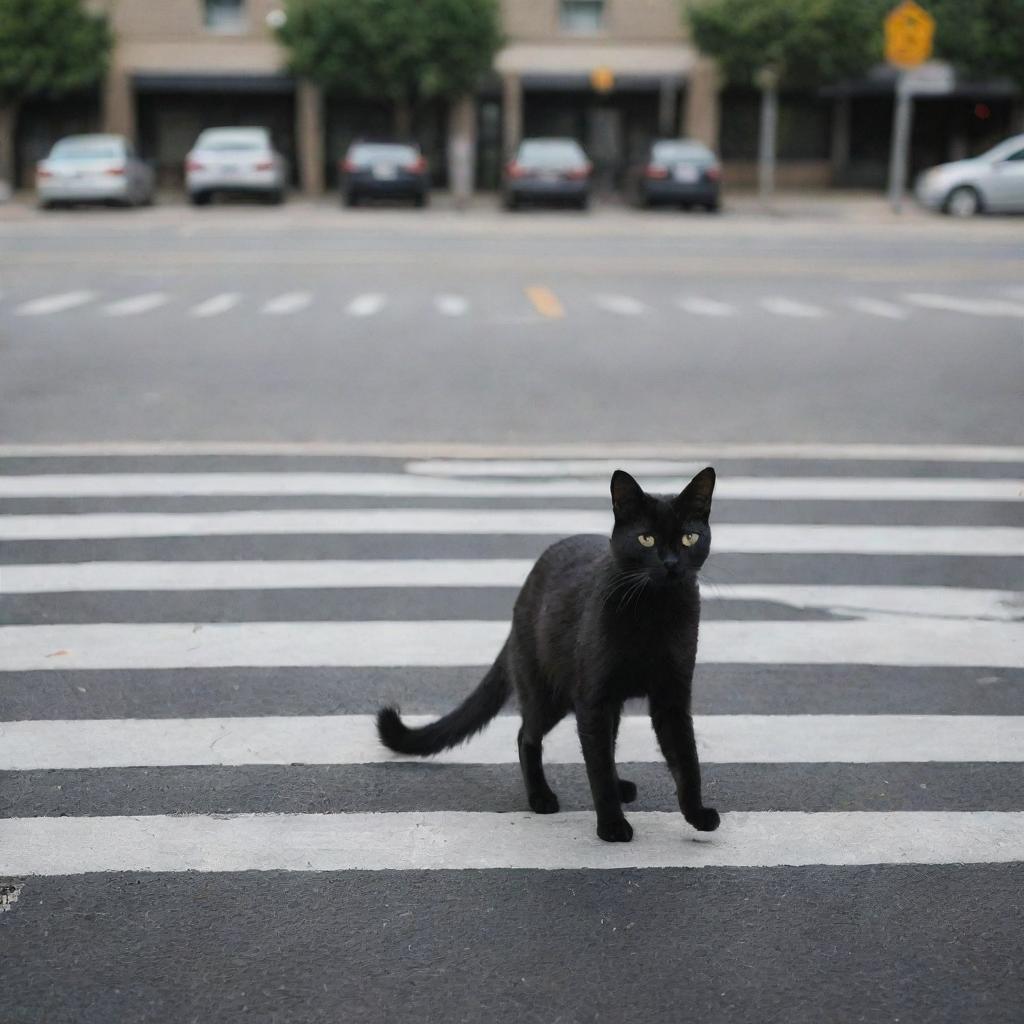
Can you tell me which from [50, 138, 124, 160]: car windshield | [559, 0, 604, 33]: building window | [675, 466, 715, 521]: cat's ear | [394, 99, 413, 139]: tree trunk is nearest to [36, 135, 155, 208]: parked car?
[50, 138, 124, 160]: car windshield

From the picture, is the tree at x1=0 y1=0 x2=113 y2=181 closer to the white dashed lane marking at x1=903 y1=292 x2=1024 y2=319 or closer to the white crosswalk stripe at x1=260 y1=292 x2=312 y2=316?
the white crosswalk stripe at x1=260 y1=292 x2=312 y2=316

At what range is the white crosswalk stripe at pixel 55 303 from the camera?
16.8 m

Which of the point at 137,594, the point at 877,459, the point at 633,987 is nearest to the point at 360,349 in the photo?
the point at 877,459

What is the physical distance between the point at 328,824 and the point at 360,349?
32.9 feet

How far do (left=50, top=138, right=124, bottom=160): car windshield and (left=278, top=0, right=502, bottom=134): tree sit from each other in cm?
908

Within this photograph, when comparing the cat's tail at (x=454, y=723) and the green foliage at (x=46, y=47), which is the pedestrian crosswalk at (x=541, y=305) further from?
the green foliage at (x=46, y=47)

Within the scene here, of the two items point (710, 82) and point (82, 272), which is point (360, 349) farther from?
point (710, 82)

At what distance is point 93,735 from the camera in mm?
4949

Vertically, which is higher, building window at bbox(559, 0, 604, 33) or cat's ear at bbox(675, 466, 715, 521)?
building window at bbox(559, 0, 604, 33)

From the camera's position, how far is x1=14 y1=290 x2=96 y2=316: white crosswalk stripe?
16.8 m

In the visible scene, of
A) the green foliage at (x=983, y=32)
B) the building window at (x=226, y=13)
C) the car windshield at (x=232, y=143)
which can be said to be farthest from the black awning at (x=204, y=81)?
the green foliage at (x=983, y=32)

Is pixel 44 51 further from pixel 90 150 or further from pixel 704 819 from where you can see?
pixel 704 819

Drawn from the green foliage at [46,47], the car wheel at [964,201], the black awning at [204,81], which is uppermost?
the green foliage at [46,47]

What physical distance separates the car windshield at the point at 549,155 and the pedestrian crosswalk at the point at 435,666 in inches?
1032
